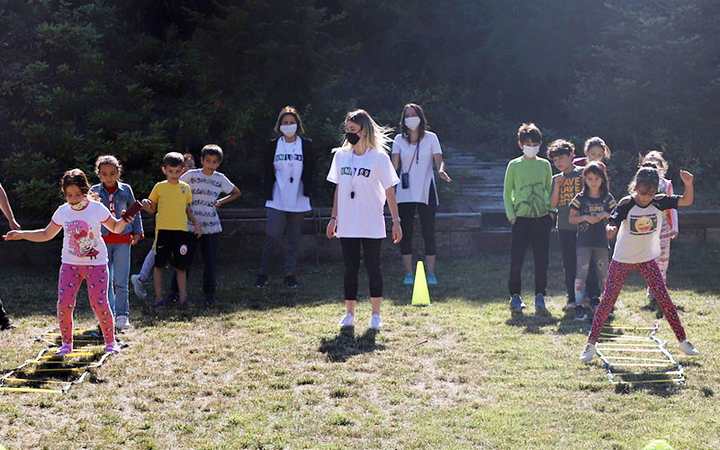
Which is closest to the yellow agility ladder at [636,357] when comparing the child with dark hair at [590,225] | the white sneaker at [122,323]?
the child with dark hair at [590,225]

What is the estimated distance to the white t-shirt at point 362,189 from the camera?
730cm

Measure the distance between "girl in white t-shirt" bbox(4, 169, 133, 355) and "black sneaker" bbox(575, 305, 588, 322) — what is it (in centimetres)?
384

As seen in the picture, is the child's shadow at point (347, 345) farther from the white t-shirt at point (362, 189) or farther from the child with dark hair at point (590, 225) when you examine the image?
the child with dark hair at point (590, 225)

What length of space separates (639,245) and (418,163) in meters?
3.23

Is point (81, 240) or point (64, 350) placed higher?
point (81, 240)

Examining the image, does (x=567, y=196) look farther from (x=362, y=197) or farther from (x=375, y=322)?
(x=375, y=322)

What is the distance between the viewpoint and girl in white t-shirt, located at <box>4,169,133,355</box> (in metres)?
6.43

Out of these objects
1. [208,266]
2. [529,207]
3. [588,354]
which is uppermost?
[529,207]

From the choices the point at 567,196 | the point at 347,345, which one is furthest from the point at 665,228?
the point at 347,345

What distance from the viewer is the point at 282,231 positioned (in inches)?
374

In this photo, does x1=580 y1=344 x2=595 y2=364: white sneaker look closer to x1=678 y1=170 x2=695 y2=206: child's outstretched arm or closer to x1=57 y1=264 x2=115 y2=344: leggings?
x1=678 y1=170 x2=695 y2=206: child's outstretched arm

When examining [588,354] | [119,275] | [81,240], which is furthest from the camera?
[119,275]

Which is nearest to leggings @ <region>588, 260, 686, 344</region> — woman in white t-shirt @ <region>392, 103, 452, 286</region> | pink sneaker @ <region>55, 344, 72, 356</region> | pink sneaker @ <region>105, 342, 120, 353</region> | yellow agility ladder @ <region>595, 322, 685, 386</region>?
yellow agility ladder @ <region>595, 322, 685, 386</region>

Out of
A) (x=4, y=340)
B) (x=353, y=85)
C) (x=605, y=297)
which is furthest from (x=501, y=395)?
(x=353, y=85)
